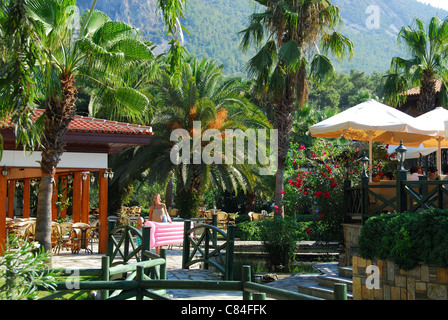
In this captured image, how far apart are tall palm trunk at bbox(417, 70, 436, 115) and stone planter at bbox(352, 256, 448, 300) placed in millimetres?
15031

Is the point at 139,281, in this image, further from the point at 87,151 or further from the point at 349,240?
the point at 87,151

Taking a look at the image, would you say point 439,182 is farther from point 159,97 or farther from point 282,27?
point 159,97

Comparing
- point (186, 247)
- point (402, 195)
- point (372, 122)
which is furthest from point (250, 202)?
point (402, 195)

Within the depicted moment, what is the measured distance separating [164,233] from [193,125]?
7990mm

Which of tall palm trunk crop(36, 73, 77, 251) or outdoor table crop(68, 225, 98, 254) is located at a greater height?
tall palm trunk crop(36, 73, 77, 251)

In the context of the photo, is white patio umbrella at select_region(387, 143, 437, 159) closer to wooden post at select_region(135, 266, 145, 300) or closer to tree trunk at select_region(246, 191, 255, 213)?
wooden post at select_region(135, 266, 145, 300)

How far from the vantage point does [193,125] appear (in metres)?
20.5

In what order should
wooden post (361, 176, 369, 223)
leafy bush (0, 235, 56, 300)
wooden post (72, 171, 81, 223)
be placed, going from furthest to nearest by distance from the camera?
wooden post (72, 171, 81, 223) → wooden post (361, 176, 369, 223) → leafy bush (0, 235, 56, 300)

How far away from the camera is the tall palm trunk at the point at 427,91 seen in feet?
69.8

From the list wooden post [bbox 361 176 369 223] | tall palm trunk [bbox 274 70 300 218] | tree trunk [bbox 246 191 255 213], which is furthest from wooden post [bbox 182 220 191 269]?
tree trunk [bbox 246 191 255 213]

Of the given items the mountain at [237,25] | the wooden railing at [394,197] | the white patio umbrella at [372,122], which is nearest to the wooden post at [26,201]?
the white patio umbrella at [372,122]

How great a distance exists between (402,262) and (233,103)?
1546 cm

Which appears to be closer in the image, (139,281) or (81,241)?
(139,281)

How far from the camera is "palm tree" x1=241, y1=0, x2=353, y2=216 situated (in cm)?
1927
